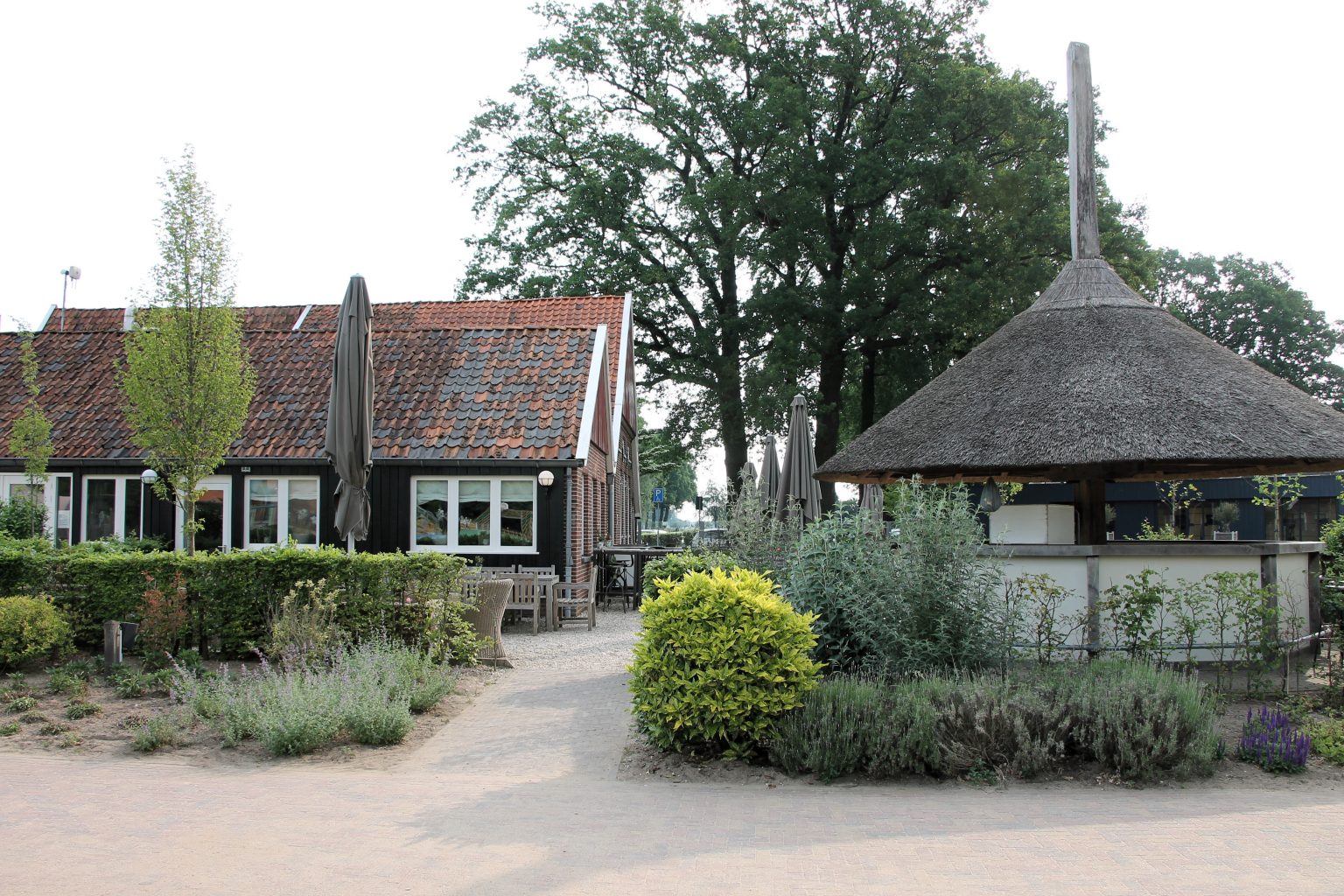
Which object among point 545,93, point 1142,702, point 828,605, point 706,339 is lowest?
point 1142,702

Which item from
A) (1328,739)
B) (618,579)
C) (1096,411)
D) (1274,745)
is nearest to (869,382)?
(618,579)

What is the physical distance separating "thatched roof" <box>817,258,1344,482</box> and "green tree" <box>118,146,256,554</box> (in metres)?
8.16

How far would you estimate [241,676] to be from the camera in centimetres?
1017

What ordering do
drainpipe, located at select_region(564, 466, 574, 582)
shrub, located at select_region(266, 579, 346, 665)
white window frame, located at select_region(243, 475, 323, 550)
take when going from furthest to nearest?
white window frame, located at select_region(243, 475, 323, 550), drainpipe, located at select_region(564, 466, 574, 582), shrub, located at select_region(266, 579, 346, 665)

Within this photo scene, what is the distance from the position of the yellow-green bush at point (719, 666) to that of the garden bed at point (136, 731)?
2.09 m

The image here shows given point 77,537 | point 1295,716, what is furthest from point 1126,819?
point 77,537

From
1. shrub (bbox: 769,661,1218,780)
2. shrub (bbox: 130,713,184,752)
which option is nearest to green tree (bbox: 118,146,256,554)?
shrub (bbox: 130,713,184,752)

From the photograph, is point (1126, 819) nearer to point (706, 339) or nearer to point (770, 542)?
point (770, 542)

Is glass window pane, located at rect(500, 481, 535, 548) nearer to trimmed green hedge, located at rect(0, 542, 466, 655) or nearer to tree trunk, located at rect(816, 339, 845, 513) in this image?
trimmed green hedge, located at rect(0, 542, 466, 655)

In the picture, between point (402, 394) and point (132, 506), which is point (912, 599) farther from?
point (132, 506)

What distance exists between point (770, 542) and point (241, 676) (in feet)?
17.9

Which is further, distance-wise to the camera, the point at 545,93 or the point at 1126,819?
the point at 545,93

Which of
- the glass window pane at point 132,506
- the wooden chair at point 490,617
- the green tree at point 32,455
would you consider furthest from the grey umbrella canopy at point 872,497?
the green tree at point 32,455

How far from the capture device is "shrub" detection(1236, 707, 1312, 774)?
7.61 m
